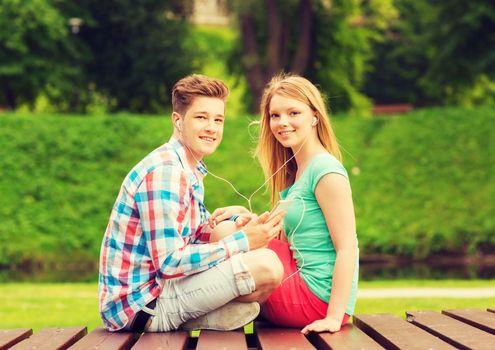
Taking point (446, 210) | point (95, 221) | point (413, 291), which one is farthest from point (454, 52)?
point (413, 291)

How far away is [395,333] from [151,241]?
122 centimetres

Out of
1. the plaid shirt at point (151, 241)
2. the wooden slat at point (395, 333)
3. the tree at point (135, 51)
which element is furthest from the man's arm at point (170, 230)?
the tree at point (135, 51)

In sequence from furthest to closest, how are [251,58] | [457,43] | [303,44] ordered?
[303,44] < [251,58] < [457,43]

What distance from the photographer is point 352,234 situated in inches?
171

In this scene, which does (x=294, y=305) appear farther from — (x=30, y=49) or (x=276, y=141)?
(x=30, y=49)

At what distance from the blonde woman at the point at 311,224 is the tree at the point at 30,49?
21.5 meters

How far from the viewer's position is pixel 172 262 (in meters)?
4.07

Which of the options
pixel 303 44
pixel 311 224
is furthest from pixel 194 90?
pixel 303 44

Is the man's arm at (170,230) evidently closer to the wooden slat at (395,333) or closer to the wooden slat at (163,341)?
the wooden slat at (163,341)

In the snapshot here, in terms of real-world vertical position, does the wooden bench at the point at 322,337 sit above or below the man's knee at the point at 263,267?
below

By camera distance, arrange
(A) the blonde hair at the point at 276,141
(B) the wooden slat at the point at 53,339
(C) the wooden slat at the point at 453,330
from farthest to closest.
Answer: (A) the blonde hair at the point at 276,141 < (B) the wooden slat at the point at 53,339 < (C) the wooden slat at the point at 453,330

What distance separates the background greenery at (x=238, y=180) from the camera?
1977cm

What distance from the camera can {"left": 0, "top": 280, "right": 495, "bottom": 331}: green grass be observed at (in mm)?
8516

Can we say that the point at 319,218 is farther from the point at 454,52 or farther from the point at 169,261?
the point at 454,52
